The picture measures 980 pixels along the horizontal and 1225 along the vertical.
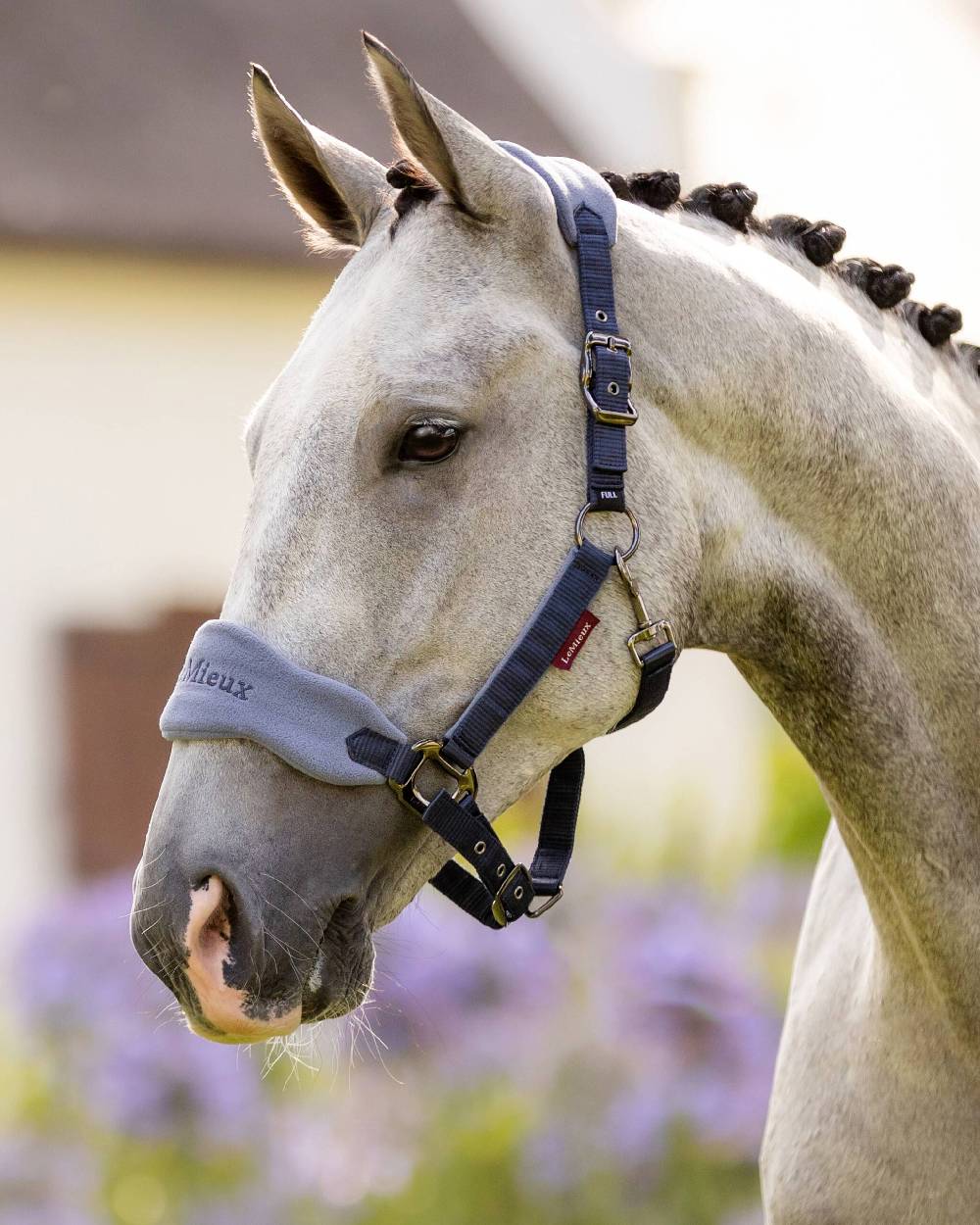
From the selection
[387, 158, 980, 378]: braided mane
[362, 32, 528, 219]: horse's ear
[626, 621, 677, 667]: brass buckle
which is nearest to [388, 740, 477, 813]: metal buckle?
[626, 621, 677, 667]: brass buckle

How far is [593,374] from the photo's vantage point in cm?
222

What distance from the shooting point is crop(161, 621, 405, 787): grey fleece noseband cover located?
205 centimetres

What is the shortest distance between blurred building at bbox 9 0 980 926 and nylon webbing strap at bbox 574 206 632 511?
467 centimetres

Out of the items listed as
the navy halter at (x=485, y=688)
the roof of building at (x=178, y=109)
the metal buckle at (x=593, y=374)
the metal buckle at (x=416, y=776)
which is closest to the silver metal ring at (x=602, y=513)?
the navy halter at (x=485, y=688)

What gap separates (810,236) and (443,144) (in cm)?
70

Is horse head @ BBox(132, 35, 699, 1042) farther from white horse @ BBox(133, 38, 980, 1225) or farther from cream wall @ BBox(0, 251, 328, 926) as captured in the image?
cream wall @ BBox(0, 251, 328, 926)

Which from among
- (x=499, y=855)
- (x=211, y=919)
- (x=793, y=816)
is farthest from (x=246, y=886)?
(x=793, y=816)

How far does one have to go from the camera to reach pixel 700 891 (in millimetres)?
6113

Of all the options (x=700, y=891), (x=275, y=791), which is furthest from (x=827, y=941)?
(x=700, y=891)

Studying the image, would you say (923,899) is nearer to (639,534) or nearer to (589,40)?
(639,534)

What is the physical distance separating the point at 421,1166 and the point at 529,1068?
0.42m

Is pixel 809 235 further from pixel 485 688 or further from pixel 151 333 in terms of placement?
pixel 151 333

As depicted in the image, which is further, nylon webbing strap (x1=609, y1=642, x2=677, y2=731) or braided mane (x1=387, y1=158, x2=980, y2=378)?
braided mane (x1=387, y1=158, x2=980, y2=378)

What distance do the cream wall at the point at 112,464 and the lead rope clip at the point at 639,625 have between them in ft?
18.8
